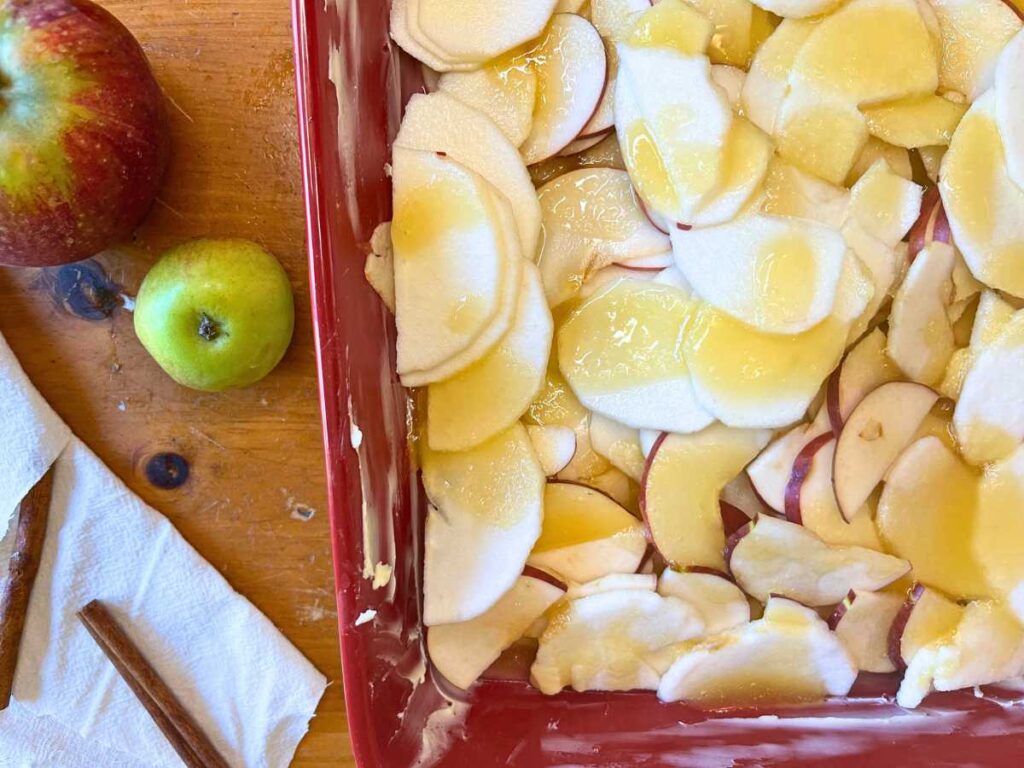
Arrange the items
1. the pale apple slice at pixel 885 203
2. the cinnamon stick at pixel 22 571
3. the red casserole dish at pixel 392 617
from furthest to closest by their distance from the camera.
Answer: the cinnamon stick at pixel 22 571 < the pale apple slice at pixel 885 203 < the red casserole dish at pixel 392 617

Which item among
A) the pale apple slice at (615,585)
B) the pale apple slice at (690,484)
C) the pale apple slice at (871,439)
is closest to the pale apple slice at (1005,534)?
the pale apple slice at (871,439)

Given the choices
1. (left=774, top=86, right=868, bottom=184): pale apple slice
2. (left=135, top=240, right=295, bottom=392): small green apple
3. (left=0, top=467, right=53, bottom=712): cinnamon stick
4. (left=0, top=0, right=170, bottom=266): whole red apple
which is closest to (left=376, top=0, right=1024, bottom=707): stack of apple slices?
(left=774, top=86, right=868, bottom=184): pale apple slice

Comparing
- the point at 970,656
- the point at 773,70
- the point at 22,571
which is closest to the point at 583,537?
the point at 970,656

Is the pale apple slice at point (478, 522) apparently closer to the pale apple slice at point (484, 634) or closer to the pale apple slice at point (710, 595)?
the pale apple slice at point (484, 634)

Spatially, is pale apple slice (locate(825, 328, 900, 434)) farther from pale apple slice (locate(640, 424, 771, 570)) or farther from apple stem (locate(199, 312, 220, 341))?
apple stem (locate(199, 312, 220, 341))

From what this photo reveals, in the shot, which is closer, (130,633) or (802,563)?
(802,563)

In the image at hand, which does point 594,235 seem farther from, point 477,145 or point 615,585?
point 615,585
